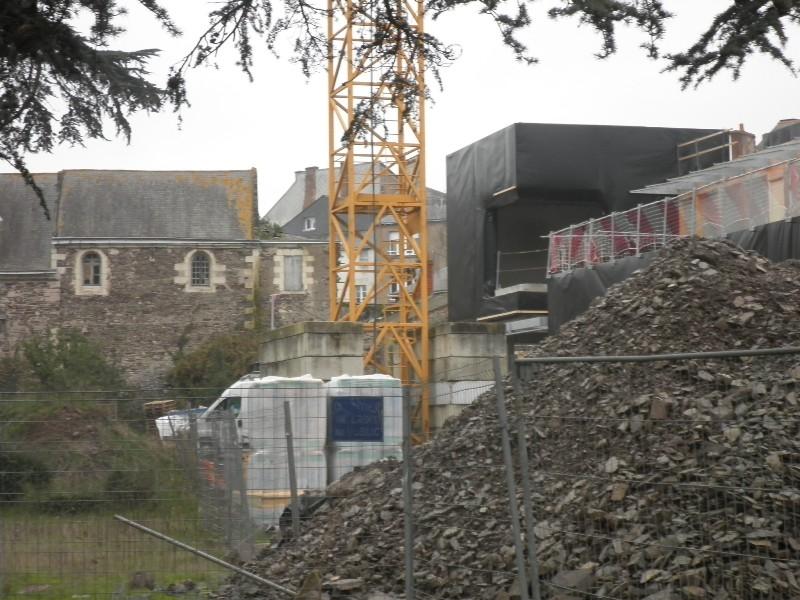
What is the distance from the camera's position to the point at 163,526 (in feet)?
35.4

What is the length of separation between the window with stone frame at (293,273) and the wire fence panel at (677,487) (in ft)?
157

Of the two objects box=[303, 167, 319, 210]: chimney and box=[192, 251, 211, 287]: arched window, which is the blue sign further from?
box=[303, 167, 319, 210]: chimney

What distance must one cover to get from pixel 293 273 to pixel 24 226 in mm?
11734

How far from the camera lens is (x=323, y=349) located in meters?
30.0

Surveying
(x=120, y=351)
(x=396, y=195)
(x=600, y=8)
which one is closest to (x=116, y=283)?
(x=120, y=351)

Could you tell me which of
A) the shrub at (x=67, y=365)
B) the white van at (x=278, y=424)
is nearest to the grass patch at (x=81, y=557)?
the white van at (x=278, y=424)

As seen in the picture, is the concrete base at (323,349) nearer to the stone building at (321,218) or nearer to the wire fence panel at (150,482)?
the wire fence panel at (150,482)

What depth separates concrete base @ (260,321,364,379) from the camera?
29938 mm

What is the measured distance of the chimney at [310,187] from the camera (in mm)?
85625

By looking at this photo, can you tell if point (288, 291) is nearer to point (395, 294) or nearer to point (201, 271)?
point (201, 271)

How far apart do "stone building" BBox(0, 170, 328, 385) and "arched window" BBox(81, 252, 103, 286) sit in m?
0.04

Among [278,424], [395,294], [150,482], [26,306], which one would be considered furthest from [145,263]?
[150,482]

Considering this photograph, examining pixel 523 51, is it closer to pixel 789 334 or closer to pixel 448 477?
pixel 448 477

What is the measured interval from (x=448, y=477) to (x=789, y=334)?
485 cm
